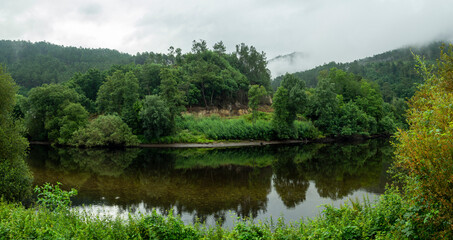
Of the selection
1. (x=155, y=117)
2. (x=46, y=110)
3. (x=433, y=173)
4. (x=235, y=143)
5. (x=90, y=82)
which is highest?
(x=90, y=82)

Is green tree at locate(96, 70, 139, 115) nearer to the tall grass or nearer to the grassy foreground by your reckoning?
the tall grass

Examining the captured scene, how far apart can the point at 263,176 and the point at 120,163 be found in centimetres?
1970

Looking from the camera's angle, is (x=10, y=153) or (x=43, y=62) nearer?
(x=10, y=153)

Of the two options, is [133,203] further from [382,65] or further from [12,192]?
[382,65]

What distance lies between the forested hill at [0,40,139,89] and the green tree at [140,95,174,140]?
286 ft

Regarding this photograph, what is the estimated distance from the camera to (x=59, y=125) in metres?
54.6

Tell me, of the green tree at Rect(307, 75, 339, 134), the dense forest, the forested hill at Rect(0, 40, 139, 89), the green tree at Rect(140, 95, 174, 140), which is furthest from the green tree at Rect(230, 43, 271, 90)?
the forested hill at Rect(0, 40, 139, 89)

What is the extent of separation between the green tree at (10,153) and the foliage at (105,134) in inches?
1285

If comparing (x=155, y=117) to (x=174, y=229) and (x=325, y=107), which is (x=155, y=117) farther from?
(x=174, y=229)

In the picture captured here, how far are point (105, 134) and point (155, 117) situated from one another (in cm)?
1009

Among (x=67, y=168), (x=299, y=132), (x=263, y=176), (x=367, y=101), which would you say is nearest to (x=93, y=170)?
(x=67, y=168)

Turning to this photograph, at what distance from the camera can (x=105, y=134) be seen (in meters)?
53.2

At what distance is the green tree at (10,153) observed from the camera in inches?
674

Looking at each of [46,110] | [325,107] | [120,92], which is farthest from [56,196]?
[325,107]
